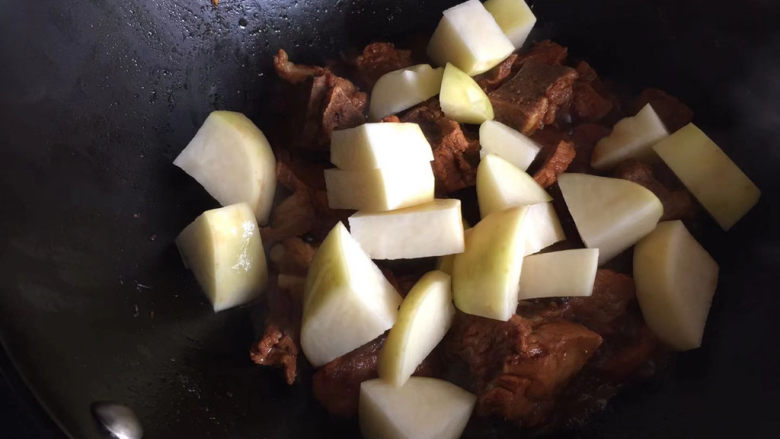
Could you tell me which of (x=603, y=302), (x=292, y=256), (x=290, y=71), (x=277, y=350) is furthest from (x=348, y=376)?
(x=290, y=71)

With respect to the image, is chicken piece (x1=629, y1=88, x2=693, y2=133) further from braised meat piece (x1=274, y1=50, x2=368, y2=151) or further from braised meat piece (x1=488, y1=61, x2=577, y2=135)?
braised meat piece (x1=274, y1=50, x2=368, y2=151)

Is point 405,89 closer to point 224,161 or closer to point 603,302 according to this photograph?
point 224,161

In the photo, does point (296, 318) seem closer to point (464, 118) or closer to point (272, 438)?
point (272, 438)

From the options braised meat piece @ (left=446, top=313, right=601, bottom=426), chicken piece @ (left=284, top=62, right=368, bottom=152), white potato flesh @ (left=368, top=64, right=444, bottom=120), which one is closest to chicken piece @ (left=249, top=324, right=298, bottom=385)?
braised meat piece @ (left=446, top=313, right=601, bottom=426)

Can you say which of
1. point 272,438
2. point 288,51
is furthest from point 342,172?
point 272,438

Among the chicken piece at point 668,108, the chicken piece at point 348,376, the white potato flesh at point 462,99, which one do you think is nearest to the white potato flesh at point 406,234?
the chicken piece at point 348,376

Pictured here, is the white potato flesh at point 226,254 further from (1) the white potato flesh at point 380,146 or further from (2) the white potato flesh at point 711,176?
(2) the white potato flesh at point 711,176

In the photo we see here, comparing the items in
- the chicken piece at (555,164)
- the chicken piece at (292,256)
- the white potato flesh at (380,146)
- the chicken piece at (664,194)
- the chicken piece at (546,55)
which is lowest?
the chicken piece at (664,194)
